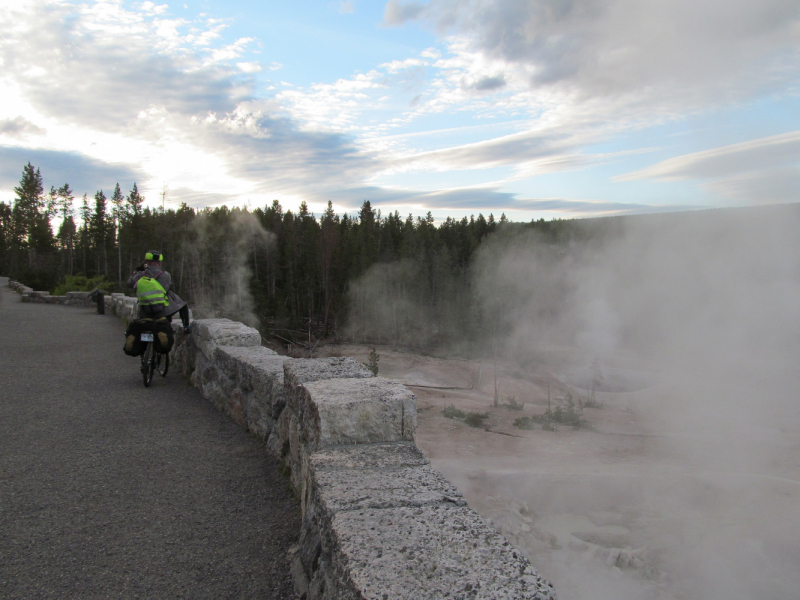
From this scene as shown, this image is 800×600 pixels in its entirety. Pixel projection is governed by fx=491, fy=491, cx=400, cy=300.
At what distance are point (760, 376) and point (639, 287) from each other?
25.2ft

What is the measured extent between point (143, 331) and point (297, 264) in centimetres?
4244

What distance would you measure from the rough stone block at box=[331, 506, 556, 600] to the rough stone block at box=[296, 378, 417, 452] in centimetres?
65

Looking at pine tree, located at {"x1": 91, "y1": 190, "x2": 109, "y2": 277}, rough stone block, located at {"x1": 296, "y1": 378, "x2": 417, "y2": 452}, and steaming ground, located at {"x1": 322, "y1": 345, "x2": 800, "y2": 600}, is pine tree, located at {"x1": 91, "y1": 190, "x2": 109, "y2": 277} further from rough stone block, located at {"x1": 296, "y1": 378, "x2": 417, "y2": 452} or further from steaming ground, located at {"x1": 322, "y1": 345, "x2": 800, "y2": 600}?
rough stone block, located at {"x1": 296, "y1": 378, "x2": 417, "y2": 452}

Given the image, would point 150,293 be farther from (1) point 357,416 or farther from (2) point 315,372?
(1) point 357,416

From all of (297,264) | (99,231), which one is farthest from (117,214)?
(297,264)

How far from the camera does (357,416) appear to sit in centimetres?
230

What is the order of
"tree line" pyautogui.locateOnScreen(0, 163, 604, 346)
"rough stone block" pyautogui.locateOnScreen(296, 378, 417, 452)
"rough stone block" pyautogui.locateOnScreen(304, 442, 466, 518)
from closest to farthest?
"rough stone block" pyautogui.locateOnScreen(304, 442, 466, 518) < "rough stone block" pyautogui.locateOnScreen(296, 378, 417, 452) < "tree line" pyautogui.locateOnScreen(0, 163, 604, 346)

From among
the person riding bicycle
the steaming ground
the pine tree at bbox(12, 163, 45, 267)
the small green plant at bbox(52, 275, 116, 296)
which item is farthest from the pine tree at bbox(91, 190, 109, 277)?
the person riding bicycle

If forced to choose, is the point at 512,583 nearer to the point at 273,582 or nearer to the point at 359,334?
the point at 273,582

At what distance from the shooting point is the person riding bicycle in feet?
18.5

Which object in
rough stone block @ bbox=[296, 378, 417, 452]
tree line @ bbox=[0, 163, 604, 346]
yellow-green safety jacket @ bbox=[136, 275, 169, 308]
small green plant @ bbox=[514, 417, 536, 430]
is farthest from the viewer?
tree line @ bbox=[0, 163, 604, 346]

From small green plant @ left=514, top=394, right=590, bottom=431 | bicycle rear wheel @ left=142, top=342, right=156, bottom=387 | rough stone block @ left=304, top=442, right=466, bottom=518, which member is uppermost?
rough stone block @ left=304, top=442, right=466, bottom=518

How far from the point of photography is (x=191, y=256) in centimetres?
4722

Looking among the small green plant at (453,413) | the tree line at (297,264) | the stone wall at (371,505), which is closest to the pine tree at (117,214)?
the tree line at (297,264)
